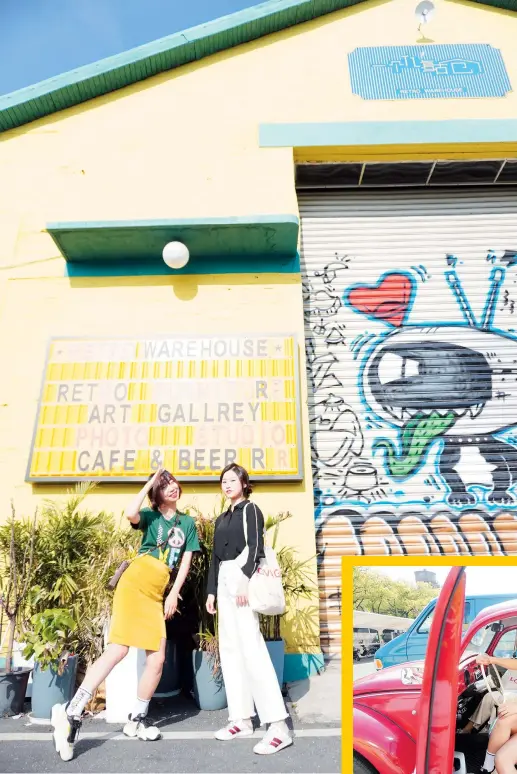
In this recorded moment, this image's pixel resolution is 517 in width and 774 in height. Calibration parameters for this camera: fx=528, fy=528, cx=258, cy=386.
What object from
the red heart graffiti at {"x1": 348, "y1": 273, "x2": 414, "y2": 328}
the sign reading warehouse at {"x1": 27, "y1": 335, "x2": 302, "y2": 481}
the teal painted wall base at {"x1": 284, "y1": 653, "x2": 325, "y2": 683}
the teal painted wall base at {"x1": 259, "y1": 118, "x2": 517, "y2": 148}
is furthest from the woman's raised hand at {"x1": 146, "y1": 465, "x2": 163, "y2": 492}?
the teal painted wall base at {"x1": 259, "y1": 118, "x2": 517, "y2": 148}

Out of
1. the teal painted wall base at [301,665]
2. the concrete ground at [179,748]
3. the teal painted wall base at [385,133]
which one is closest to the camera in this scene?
the concrete ground at [179,748]

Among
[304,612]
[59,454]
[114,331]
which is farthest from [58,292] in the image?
[304,612]

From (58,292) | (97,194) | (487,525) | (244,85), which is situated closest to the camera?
(487,525)

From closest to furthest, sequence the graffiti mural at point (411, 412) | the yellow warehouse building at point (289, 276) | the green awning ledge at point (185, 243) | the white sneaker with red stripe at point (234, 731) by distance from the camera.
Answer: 1. the white sneaker with red stripe at point (234, 731)
2. the yellow warehouse building at point (289, 276)
3. the graffiti mural at point (411, 412)
4. the green awning ledge at point (185, 243)

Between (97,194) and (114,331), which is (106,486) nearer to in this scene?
(114,331)

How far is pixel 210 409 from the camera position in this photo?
17.5 feet

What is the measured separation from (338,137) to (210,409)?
12.5 ft

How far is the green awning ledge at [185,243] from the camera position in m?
5.63

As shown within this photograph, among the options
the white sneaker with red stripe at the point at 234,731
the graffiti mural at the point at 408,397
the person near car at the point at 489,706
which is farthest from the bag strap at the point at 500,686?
the graffiti mural at the point at 408,397

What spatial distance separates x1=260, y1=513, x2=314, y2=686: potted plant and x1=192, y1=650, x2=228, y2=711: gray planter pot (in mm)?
454

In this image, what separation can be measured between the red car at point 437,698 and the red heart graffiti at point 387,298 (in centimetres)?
468

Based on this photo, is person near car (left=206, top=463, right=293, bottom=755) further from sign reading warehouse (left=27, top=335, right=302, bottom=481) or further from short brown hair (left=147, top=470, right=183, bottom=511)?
sign reading warehouse (left=27, top=335, right=302, bottom=481)

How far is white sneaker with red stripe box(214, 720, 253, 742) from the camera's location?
10.7 feet

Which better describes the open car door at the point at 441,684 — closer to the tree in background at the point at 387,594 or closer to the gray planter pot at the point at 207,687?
the tree in background at the point at 387,594
